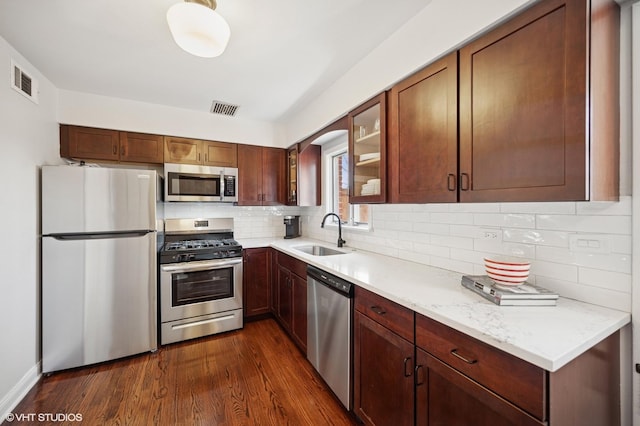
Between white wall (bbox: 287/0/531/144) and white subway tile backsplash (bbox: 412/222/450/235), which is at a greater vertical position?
white wall (bbox: 287/0/531/144)

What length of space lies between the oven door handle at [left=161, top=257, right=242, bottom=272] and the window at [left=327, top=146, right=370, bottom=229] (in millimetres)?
1300

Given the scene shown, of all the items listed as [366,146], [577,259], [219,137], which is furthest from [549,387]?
[219,137]

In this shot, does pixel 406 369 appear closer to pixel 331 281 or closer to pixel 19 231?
pixel 331 281

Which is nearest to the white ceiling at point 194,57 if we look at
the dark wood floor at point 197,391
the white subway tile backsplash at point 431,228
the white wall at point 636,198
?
the white wall at point 636,198

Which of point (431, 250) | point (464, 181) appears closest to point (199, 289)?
point (431, 250)

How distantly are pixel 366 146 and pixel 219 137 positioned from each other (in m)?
2.11

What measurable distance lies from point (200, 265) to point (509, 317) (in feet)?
8.66

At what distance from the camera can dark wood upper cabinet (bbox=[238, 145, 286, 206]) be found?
3.41 m

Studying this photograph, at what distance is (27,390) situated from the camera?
6.48 ft

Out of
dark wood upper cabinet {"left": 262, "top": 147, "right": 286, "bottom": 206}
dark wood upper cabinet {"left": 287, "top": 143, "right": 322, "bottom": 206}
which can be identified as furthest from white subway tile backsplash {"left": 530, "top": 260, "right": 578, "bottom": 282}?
dark wood upper cabinet {"left": 262, "top": 147, "right": 286, "bottom": 206}

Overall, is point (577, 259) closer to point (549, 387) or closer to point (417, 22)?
point (549, 387)

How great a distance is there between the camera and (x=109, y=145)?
2.78m

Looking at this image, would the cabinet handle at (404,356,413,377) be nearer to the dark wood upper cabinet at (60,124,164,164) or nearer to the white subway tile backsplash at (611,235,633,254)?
the white subway tile backsplash at (611,235,633,254)

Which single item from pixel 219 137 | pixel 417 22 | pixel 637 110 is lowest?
pixel 637 110
